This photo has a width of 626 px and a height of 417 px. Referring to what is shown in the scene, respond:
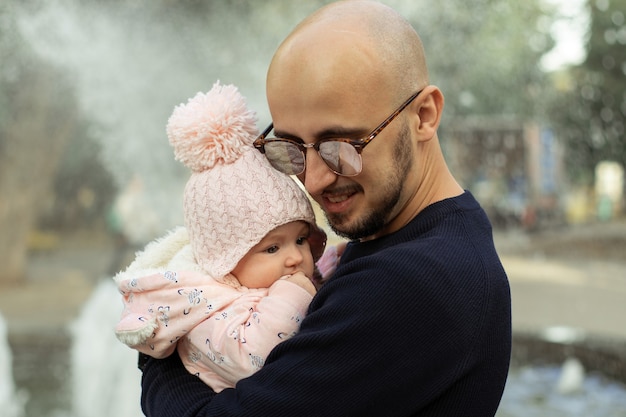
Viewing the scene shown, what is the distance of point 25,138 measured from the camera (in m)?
10.8

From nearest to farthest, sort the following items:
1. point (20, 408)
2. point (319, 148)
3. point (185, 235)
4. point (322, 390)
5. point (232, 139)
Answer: point (322, 390) < point (319, 148) < point (232, 139) < point (185, 235) < point (20, 408)

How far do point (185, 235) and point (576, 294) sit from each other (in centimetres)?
882

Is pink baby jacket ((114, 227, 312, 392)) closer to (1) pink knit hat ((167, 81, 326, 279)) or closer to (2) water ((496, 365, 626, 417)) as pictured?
(1) pink knit hat ((167, 81, 326, 279))

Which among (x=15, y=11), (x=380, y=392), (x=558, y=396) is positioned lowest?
(x=558, y=396)

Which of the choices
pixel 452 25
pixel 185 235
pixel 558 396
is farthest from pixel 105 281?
pixel 185 235

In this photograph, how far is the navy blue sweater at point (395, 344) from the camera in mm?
1230

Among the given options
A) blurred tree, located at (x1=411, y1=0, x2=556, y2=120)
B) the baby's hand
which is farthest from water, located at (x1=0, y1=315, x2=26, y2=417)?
blurred tree, located at (x1=411, y1=0, x2=556, y2=120)

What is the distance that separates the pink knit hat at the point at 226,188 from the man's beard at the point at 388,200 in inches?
5.6

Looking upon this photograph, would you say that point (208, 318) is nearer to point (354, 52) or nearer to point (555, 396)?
point (354, 52)

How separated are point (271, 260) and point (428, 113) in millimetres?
390

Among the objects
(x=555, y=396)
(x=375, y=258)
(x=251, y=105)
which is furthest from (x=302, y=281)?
(x=251, y=105)

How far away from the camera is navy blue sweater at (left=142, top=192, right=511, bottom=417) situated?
1230 millimetres

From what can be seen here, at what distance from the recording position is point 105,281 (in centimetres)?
1059

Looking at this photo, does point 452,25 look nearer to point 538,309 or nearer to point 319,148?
point 538,309
